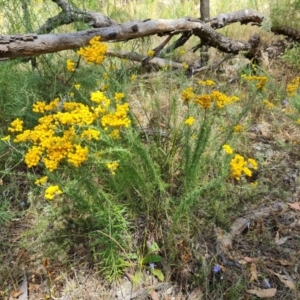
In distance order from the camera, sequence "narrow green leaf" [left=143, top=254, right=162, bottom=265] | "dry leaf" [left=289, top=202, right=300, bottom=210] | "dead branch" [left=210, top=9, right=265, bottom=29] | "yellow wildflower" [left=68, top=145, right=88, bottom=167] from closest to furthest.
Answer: "yellow wildflower" [left=68, top=145, right=88, bottom=167]
"narrow green leaf" [left=143, top=254, right=162, bottom=265]
"dry leaf" [left=289, top=202, right=300, bottom=210]
"dead branch" [left=210, top=9, right=265, bottom=29]

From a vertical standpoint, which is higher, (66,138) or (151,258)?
(66,138)

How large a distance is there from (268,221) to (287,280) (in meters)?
0.38

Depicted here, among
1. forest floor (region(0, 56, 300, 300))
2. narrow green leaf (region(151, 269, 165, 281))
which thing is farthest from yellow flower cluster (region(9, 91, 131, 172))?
narrow green leaf (region(151, 269, 165, 281))

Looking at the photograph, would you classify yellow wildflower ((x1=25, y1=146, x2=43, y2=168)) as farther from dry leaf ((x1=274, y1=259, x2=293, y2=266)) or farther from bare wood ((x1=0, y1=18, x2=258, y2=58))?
dry leaf ((x1=274, y1=259, x2=293, y2=266))

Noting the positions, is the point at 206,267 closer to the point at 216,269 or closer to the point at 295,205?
the point at 216,269

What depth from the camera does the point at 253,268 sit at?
1785mm

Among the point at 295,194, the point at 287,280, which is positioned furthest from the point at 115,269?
the point at 295,194

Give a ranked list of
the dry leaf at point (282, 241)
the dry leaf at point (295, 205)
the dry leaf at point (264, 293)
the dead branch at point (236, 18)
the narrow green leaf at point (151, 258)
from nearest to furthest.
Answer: the dry leaf at point (264, 293) < the narrow green leaf at point (151, 258) < the dry leaf at point (282, 241) < the dry leaf at point (295, 205) < the dead branch at point (236, 18)

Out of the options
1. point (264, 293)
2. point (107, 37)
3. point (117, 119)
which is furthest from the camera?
point (107, 37)

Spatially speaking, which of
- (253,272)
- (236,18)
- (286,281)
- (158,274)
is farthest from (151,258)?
(236,18)

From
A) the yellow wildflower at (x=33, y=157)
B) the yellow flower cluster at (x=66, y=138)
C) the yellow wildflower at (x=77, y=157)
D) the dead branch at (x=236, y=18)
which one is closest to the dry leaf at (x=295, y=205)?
the yellow flower cluster at (x=66, y=138)

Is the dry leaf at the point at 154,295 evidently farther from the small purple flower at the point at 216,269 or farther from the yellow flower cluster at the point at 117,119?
the yellow flower cluster at the point at 117,119

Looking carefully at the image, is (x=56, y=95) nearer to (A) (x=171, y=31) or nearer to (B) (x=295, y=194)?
(A) (x=171, y=31)

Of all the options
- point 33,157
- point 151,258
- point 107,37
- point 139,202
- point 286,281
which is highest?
point 107,37
